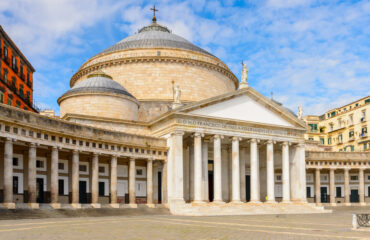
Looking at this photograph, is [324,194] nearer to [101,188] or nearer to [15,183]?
[101,188]

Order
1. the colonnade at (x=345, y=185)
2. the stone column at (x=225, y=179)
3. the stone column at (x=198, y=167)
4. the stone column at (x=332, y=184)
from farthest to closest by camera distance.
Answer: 1. the stone column at (x=332, y=184)
2. the colonnade at (x=345, y=185)
3. the stone column at (x=225, y=179)
4. the stone column at (x=198, y=167)

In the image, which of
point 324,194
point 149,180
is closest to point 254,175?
point 149,180

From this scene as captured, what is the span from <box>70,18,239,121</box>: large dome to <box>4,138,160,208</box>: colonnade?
44.1 feet

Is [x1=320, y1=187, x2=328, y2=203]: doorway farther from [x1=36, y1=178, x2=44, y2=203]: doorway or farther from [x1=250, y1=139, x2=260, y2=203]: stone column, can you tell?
[x1=36, y1=178, x2=44, y2=203]: doorway

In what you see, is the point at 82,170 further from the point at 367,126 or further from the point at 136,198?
the point at 367,126

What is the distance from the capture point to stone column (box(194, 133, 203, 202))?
43438 mm

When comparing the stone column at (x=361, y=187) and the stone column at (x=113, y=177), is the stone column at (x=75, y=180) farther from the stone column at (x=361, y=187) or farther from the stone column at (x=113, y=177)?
the stone column at (x=361, y=187)

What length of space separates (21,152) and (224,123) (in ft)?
67.6

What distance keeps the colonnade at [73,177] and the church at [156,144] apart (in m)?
0.08

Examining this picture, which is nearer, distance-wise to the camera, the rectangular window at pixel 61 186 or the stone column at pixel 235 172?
the rectangular window at pixel 61 186

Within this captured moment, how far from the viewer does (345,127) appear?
80375 millimetres

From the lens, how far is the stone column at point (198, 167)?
143 feet

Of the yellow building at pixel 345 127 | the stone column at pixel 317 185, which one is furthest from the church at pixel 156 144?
the yellow building at pixel 345 127

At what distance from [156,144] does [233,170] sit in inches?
347
